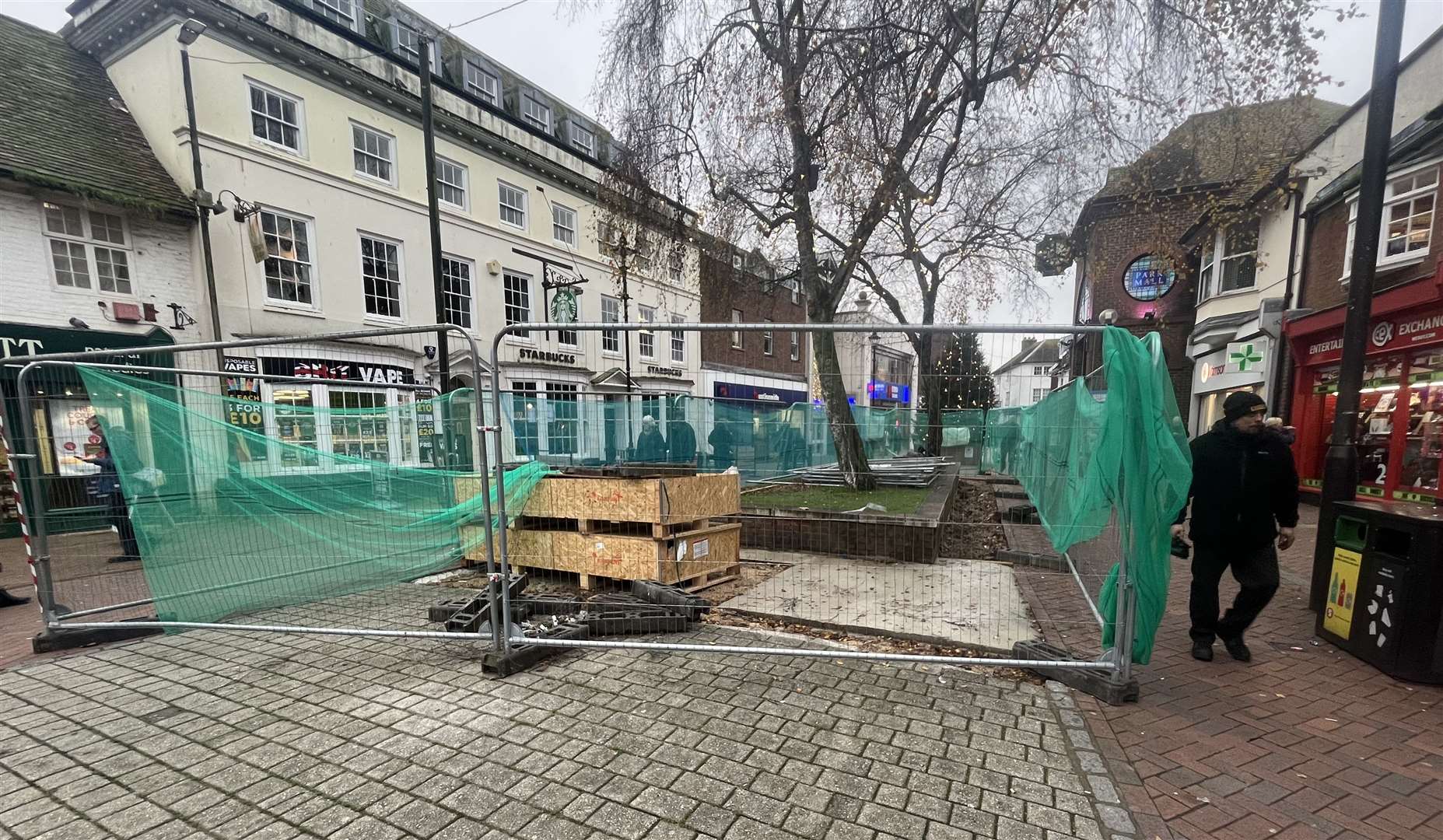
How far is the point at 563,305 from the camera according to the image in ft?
53.9

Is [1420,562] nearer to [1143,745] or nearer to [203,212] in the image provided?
[1143,745]

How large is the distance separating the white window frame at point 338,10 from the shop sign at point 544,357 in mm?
8346

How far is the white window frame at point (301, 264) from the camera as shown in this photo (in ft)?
35.4

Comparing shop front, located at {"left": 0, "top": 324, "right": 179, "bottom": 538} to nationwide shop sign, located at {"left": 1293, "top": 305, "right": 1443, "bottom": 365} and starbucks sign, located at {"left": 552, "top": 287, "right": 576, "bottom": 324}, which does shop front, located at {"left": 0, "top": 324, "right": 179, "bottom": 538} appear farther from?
nationwide shop sign, located at {"left": 1293, "top": 305, "right": 1443, "bottom": 365}

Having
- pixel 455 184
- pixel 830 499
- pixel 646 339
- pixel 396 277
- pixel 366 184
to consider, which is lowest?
pixel 830 499

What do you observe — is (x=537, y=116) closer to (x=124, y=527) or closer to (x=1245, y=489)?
(x=124, y=527)

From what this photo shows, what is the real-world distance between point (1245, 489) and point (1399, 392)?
971cm

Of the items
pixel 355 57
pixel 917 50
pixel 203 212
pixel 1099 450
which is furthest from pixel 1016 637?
pixel 355 57

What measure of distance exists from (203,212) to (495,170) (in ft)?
24.0

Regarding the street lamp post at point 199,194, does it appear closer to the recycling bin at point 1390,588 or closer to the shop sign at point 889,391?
the shop sign at point 889,391

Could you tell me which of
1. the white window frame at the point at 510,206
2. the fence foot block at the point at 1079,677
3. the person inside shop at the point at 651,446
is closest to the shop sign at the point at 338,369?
the white window frame at the point at 510,206

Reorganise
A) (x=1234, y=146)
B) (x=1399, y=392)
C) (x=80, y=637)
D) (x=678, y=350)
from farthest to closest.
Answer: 1. (x=678, y=350)
2. (x=1399, y=392)
3. (x=1234, y=146)
4. (x=80, y=637)

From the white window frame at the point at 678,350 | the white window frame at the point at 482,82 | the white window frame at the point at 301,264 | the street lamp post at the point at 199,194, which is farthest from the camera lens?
the white window frame at the point at 678,350

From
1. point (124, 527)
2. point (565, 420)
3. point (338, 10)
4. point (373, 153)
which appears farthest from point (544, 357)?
point (124, 527)
